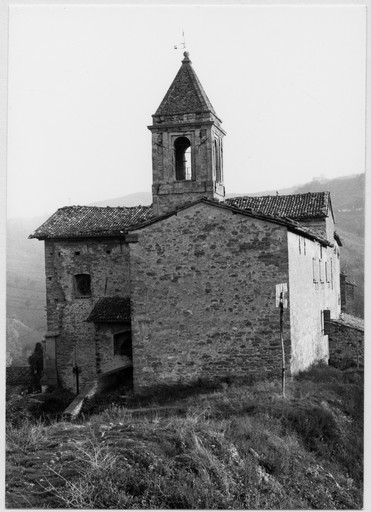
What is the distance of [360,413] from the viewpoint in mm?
15266

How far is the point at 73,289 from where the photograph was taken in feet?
81.3

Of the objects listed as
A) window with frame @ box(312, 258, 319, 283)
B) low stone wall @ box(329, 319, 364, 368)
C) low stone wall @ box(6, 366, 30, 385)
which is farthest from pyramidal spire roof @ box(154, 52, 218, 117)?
low stone wall @ box(6, 366, 30, 385)

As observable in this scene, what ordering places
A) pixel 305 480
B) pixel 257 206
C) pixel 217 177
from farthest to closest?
pixel 257 206
pixel 217 177
pixel 305 480

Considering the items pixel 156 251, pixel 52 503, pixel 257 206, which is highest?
pixel 257 206

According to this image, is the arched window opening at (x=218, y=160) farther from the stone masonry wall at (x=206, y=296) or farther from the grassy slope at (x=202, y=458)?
the grassy slope at (x=202, y=458)

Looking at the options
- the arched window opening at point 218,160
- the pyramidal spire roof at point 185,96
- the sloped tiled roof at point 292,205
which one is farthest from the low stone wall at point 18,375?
the pyramidal spire roof at point 185,96

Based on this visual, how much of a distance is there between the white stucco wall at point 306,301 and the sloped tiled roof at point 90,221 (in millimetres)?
7216

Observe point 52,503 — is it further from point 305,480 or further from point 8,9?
point 8,9

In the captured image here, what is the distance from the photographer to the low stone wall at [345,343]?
23094mm

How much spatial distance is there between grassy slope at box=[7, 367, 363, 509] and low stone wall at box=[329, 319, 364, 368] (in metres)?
8.04

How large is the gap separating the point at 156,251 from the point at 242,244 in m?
2.61

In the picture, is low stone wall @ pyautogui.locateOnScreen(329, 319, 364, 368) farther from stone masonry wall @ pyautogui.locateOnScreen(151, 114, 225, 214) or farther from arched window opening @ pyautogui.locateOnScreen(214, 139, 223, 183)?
stone masonry wall @ pyautogui.locateOnScreen(151, 114, 225, 214)

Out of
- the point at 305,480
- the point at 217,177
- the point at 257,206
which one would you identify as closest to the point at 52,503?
the point at 305,480

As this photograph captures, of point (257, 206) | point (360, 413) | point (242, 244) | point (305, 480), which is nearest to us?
point (305, 480)
